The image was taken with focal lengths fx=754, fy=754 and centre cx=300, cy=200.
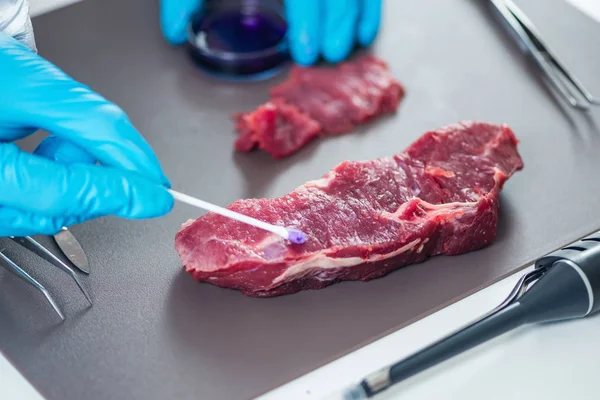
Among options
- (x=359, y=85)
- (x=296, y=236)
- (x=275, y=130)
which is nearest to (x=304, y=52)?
(x=359, y=85)

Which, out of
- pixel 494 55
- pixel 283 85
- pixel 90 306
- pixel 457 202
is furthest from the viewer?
pixel 494 55

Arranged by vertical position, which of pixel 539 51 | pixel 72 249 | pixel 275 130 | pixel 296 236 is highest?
pixel 539 51

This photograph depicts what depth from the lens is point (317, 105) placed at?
360cm

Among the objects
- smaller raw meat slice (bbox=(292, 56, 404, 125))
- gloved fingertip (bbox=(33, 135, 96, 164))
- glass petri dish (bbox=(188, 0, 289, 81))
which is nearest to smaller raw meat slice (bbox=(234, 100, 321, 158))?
smaller raw meat slice (bbox=(292, 56, 404, 125))

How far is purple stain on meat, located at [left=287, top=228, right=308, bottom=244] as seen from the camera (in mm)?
2678

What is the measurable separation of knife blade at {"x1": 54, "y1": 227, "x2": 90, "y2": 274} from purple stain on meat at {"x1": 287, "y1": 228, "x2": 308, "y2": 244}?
2.66 ft

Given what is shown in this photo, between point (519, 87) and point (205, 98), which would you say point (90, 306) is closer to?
point (205, 98)

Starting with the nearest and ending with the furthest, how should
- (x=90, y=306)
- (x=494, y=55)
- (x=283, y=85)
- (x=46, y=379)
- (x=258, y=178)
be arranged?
1. (x=46, y=379)
2. (x=90, y=306)
3. (x=258, y=178)
4. (x=283, y=85)
5. (x=494, y=55)

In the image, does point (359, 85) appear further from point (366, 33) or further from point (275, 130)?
point (275, 130)

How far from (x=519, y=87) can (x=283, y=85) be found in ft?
3.86

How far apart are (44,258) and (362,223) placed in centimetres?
117

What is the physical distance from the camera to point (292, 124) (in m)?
3.49

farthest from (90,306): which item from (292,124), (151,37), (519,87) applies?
(519,87)

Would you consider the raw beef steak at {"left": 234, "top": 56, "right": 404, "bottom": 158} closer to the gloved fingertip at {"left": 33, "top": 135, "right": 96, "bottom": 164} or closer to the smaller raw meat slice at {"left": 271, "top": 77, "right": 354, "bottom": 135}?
the smaller raw meat slice at {"left": 271, "top": 77, "right": 354, "bottom": 135}
